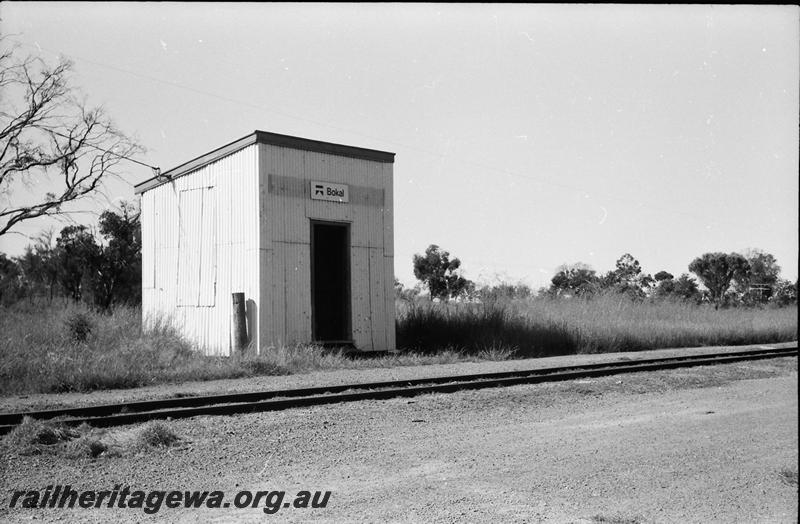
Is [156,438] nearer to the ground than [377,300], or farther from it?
nearer to the ground

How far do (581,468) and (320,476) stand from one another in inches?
89.0

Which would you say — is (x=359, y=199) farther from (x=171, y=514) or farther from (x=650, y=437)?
(x=171, y=514)

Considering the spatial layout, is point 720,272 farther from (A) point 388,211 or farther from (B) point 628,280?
(A) point 388,211

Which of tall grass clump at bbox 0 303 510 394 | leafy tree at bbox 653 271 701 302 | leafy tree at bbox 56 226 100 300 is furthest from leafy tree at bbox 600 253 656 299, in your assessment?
leafy tree at bbox 56 226 100 300

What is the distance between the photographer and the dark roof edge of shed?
52.3ft

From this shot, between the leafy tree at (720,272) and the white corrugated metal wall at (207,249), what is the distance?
20111 millimetres

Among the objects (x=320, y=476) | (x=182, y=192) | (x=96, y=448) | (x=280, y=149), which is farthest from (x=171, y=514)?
(x=182, y=192)

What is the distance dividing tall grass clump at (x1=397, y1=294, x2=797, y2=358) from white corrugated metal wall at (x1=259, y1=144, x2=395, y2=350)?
6.96ft

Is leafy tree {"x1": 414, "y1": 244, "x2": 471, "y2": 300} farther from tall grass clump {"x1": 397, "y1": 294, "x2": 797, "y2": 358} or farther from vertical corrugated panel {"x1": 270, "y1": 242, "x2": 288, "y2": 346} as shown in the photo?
vertical corrugated panel {"x1": 270, "y1": 242, "x2": 288, "y2": 346}

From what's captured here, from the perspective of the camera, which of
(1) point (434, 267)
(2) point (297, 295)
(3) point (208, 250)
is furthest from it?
(1) point (434, 267)

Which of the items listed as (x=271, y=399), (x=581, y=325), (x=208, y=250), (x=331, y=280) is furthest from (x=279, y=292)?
(x=581, y=325)

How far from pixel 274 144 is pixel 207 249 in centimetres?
330

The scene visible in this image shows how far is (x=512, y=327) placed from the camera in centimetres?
2020

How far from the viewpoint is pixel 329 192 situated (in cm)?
1703
